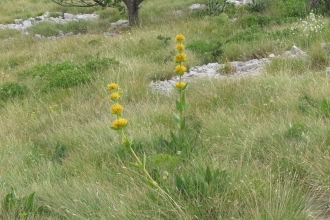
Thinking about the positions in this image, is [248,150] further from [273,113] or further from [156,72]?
[156,72]

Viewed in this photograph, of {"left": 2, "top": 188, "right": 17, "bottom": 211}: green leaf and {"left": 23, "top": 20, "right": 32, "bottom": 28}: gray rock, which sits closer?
{"left": 2, "top": 188, "right": 17, "bottom": 211}: green leaf

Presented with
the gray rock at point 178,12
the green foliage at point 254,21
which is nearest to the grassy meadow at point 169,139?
the green foliage at point 254,21

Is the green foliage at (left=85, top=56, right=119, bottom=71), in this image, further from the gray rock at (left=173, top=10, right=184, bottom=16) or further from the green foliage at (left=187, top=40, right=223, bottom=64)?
the gray rock at (left=173, top=10, right=184, bottom=16)

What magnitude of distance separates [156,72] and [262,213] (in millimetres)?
4774

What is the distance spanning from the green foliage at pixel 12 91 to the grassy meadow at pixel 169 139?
0.02 m

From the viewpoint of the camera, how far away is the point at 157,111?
490 cm

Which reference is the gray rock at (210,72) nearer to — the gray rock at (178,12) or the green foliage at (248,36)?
the green foliage at (248,36)

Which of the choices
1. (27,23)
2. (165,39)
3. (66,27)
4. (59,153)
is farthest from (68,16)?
(59,153)

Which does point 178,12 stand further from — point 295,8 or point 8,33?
point 8,33

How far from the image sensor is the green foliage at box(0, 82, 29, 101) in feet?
22.4

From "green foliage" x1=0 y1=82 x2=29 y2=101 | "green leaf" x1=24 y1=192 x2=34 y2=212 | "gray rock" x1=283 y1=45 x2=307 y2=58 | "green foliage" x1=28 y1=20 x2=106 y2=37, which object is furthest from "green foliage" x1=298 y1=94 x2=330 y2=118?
"green foliage" x1=28 y1=20 x2=106 y2=37

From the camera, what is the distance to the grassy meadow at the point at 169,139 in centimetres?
284

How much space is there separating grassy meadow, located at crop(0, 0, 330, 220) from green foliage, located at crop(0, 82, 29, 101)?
0.8 inches

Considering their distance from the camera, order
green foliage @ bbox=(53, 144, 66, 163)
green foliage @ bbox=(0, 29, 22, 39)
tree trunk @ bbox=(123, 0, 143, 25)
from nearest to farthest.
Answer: green foliage @ bbox=(53, 144, 66, 163) < tree trunk @ bbox=(123, 0, 143, 25) < green foliage @ bbox=(0, 29, 22, 39)
